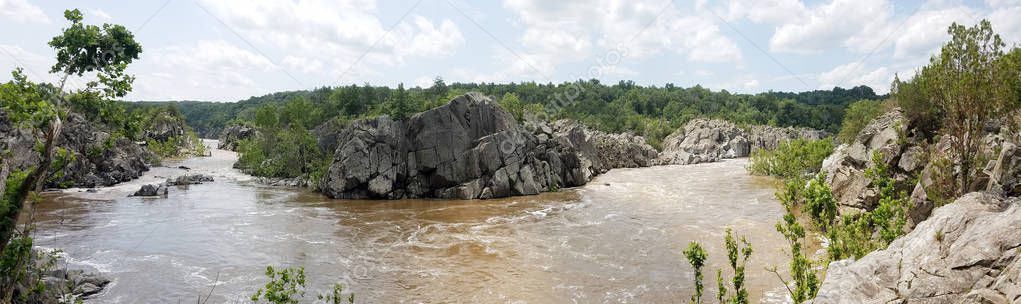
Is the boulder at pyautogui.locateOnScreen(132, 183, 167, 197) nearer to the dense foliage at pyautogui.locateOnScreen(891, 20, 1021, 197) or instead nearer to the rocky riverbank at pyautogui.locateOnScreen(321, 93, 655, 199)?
the rocky riverbank at pyautogui.locateOnScreen(321, 93, 655, 199)

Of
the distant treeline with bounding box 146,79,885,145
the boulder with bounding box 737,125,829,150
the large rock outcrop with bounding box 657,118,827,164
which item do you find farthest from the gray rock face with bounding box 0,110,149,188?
the boulder with bounding box 737,125,829,150

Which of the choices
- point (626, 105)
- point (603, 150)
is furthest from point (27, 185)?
point (626, 105)

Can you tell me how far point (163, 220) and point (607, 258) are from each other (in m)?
27.1

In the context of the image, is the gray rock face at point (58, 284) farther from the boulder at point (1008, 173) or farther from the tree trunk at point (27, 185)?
the boulder at point (1008, 173)

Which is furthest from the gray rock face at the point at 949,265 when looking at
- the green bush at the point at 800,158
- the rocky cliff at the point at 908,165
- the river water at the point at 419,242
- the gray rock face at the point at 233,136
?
the gray rock face at the point at 233,136

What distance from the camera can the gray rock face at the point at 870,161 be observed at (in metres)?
20.8

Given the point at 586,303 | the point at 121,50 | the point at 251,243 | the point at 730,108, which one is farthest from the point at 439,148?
the point at 730,108

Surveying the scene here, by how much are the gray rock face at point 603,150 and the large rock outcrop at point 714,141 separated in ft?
14.5

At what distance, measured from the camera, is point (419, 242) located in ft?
87.5

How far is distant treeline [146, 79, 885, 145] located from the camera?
264ft

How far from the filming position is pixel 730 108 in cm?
14400

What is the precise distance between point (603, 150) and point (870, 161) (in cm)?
4343

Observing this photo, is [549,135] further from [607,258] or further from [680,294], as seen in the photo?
[680,294]

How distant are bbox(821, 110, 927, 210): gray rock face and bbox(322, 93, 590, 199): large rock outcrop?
23.2 metres
